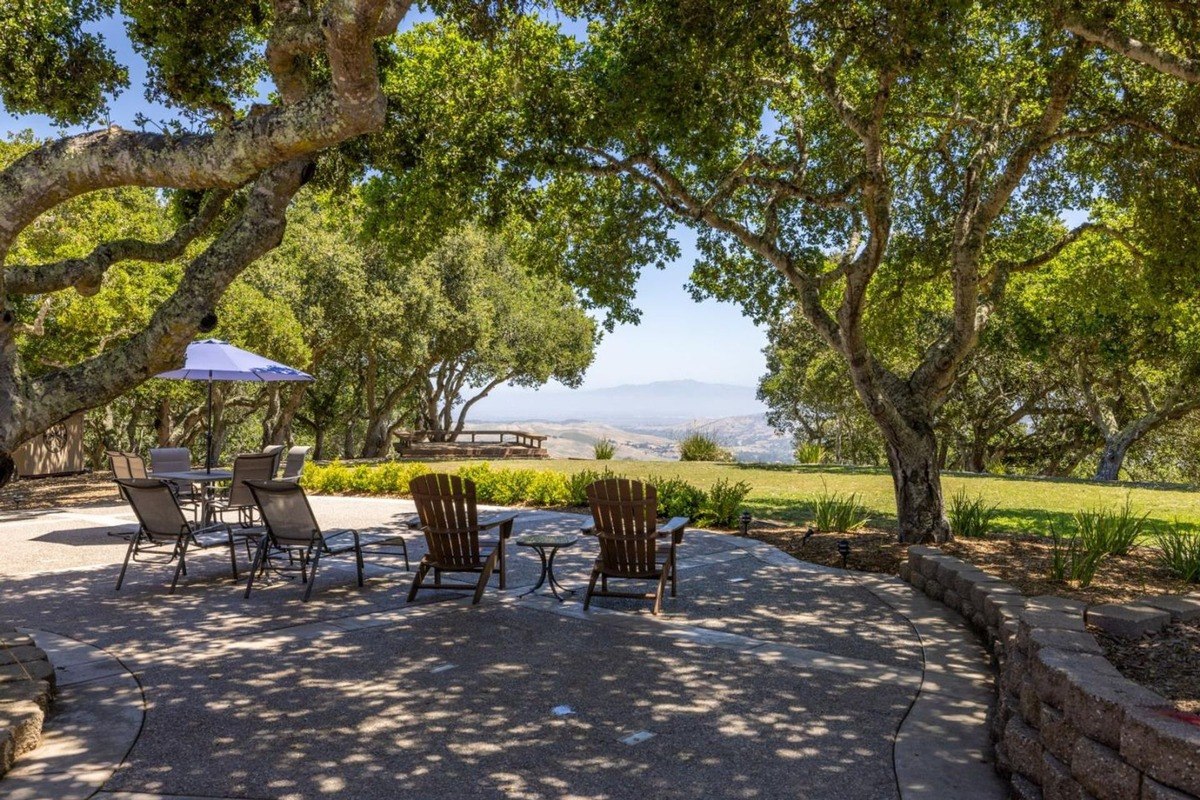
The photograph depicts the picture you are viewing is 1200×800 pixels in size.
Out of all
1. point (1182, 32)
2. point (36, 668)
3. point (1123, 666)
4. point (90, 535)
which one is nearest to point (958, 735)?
point (1123, 666)

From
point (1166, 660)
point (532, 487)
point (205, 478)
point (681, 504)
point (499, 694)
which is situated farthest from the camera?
point (532, 487)

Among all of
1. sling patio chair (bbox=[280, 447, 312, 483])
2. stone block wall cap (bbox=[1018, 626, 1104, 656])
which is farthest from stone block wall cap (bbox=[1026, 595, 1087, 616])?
sling patio chair (bbox=[280, 447, 312, 483])

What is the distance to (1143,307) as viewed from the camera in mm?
13422

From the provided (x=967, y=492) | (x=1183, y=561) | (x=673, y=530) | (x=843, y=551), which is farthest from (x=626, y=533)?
(x=967, y=492)

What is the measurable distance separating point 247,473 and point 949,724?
816 cm

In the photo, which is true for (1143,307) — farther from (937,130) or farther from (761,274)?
(761,274)

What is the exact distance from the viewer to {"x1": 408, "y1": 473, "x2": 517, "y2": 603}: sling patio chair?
256 inches

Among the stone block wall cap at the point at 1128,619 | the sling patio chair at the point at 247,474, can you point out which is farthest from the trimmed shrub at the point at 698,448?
the stone block wall cap at the point at 1128,619

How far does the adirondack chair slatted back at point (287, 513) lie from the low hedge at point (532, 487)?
1910 millimetres

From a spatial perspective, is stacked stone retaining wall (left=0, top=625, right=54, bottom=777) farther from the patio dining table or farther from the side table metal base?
the patio dining table

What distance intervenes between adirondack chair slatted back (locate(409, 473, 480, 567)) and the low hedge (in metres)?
1.54

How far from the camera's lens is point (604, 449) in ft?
76.9

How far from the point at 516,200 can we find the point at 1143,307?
11.2 meters

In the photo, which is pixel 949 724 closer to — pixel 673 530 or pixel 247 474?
pixel 673 530
